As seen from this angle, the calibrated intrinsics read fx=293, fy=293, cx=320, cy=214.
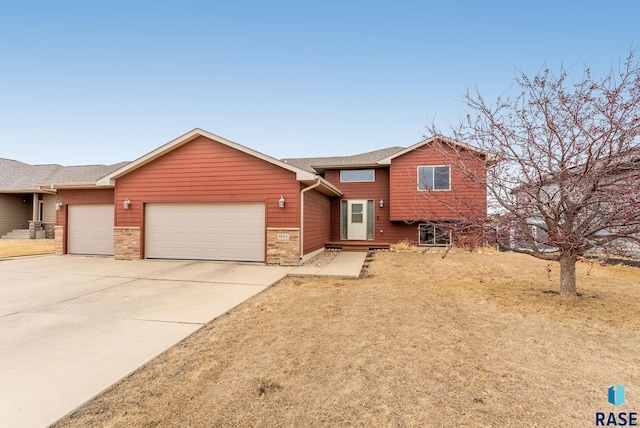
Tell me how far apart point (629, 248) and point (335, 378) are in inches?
248

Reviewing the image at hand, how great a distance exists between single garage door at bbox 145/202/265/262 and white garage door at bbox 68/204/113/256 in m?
2.46

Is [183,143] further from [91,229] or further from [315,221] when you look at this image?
[91,229]

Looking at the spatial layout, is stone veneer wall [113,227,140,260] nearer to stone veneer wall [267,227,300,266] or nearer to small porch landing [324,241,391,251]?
stone veneer wall [267,227,300,266]

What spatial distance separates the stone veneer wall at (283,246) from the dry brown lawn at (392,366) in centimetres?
382

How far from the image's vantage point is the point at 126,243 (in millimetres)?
10844

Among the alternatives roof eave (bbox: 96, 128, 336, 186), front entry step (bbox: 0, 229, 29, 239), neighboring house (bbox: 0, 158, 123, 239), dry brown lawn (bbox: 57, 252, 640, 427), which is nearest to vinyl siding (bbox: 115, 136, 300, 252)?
roof eave (bbox: 96, 128, 336, 186)

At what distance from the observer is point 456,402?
2404 mm

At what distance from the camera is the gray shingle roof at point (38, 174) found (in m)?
18.5

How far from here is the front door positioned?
1516cm

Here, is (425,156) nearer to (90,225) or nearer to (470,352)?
(470,352)

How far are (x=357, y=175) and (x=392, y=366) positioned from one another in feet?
41.8

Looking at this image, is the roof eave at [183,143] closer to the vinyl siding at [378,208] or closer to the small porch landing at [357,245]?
the small porch landing at [357,245]

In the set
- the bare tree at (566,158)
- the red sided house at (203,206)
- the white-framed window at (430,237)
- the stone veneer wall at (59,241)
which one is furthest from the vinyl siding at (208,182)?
the white-framed window at (430,237)

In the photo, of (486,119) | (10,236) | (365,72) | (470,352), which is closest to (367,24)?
(365,72)
